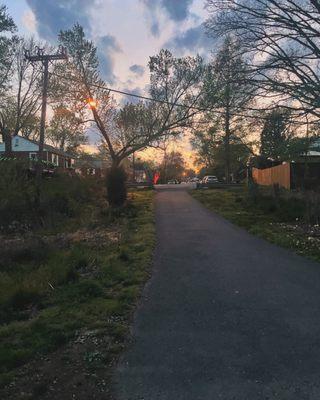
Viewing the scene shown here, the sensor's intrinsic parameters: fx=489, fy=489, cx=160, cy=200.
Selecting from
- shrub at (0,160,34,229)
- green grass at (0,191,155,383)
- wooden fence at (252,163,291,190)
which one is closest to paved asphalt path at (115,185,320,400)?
green grass at (0,191,155,383)

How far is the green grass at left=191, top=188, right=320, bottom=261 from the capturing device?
45.0 ft

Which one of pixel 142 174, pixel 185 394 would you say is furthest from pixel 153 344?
pixel 142 174

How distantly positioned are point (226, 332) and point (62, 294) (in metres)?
3.23

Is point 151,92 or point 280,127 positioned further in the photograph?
point 151,92

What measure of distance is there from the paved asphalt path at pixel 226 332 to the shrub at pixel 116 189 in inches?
687

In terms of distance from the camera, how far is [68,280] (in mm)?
9219

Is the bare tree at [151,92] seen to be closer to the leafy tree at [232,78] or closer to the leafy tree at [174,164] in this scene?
the leafy tree at [232,78]

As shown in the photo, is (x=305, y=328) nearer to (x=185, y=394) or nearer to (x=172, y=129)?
(x=185, y=394)

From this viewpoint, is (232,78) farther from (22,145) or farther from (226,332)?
(22,145)

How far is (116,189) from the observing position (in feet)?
95.5

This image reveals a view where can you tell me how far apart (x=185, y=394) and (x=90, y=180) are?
31.7 metres

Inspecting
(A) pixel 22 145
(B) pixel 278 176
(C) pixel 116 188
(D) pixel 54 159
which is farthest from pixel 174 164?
(C) pixel 116 188

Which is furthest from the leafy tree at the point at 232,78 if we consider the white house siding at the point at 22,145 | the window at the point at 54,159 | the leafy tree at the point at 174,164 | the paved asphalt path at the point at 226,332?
the leafy tree at the point at 174,164

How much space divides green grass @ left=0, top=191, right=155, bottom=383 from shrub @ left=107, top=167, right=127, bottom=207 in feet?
49.6
